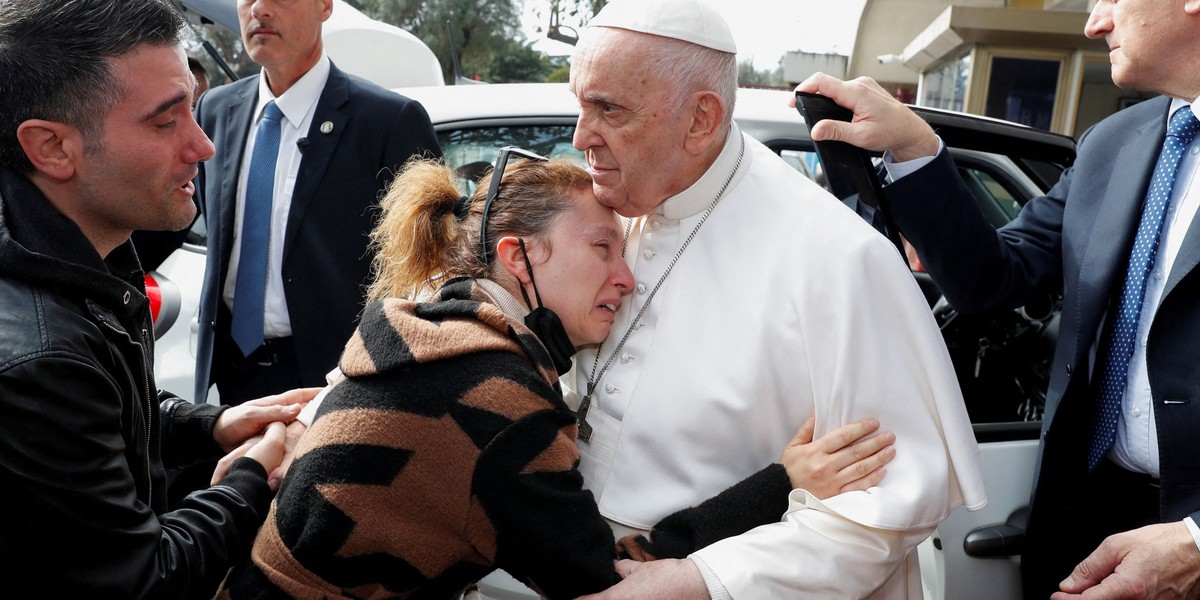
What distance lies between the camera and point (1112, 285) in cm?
222

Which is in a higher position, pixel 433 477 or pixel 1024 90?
pixel 433 477

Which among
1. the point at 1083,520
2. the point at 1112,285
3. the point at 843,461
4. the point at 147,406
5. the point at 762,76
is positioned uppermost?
the point at 1112,285

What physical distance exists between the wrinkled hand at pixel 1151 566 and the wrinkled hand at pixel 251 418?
170cm

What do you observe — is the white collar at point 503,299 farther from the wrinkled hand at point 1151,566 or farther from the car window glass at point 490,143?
the car window glass at point 490,143

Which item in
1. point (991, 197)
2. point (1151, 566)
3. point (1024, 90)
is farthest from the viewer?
point (1024, 90)

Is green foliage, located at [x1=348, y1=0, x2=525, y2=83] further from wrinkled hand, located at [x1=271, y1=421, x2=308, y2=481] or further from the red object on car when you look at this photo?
wrinkled hand, located at [x1=271, y1=421, x2=308, y2=481]

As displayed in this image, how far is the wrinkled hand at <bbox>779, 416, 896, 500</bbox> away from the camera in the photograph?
1801mm

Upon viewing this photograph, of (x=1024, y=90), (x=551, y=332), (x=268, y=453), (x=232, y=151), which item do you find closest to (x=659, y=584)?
(x=551, y=332)

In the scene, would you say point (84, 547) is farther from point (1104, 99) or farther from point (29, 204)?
point (1104, 99)

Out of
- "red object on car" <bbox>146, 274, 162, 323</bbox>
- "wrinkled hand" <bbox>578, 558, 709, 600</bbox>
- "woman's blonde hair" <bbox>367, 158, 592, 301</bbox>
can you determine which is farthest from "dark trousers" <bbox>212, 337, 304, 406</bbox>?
"wrinkled hand" <bbox>578, 558, 709, 600</bbox>

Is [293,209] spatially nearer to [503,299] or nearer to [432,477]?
[503,299]

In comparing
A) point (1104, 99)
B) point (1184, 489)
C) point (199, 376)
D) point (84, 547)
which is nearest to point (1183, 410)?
point (1184, 489)

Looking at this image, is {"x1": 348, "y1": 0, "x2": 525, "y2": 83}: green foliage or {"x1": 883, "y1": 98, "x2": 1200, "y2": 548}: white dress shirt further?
{"x1": 348, "y1": 0, "x2": 525, "y2": 83}: green foliage

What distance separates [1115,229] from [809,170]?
1.46 meters
